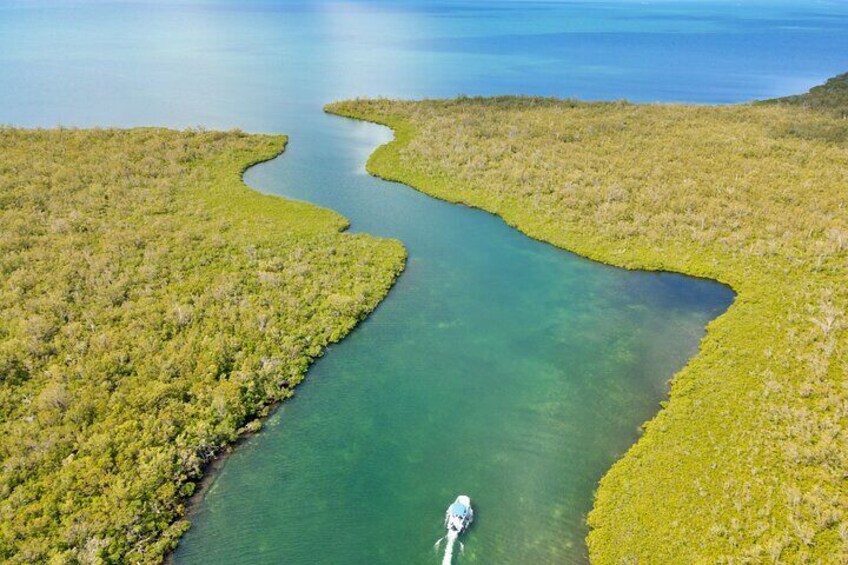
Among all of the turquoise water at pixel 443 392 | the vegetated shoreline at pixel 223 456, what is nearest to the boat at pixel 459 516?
the turquoise water at pixel 443 392

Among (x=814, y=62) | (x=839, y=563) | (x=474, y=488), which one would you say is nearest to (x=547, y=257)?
(x=474, y=488)

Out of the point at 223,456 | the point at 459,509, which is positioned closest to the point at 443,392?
the point at 459,509

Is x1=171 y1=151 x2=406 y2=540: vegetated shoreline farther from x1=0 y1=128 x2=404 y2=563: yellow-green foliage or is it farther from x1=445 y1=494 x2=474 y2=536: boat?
x1=445 y1=494 x2=474 y2=536: boat

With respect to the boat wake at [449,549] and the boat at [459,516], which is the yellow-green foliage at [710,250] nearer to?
the boat at [459,516]

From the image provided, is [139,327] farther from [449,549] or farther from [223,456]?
[449,549]

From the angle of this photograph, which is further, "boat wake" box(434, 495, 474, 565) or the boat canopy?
the boat canopy

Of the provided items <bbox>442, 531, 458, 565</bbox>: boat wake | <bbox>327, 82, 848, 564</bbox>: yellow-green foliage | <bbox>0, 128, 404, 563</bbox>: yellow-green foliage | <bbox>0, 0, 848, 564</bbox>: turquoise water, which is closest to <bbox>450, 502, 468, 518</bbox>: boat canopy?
<bbox>442, 531, 458, 565</bbox>: boat wake
